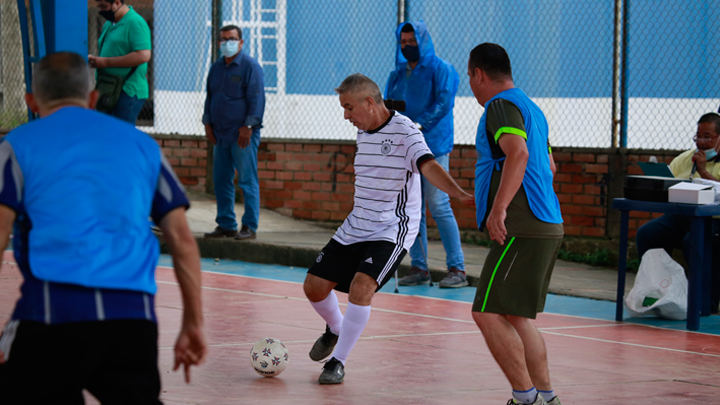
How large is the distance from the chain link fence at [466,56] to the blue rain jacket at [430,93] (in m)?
2.62

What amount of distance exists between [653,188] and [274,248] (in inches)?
190

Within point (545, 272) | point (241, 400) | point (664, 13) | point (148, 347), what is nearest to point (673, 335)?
point (545, 272)

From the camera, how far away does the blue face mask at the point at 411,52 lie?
977cm

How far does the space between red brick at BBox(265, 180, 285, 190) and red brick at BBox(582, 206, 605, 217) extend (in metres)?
4.18

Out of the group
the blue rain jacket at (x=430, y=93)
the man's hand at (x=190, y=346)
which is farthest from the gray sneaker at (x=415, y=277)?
the man's hand at (x=190, y=346)

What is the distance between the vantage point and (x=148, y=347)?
3.03m

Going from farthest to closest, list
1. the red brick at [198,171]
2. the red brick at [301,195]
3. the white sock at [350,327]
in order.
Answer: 1. the red brick at [198,171]
2. the red brick at [301,195]
3. the white sock at [350,327]

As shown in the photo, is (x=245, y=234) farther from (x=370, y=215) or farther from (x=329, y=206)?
(x=370, y=215)

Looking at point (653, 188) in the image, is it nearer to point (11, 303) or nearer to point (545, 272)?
point (545, 272)

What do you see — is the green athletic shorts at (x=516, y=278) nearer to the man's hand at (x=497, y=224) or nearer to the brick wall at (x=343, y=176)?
the man's hand at (x=497, y=224)

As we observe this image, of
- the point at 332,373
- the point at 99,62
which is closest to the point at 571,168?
the point at 99,62

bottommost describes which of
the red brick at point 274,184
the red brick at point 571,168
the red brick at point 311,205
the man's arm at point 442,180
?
the red brick at point 311,205

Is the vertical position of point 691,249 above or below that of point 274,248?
above

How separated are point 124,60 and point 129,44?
236 millimetres
